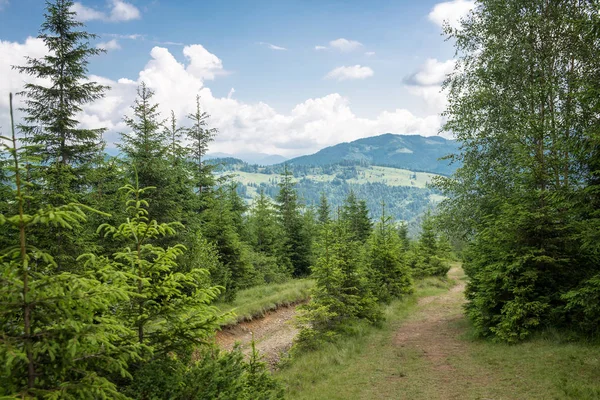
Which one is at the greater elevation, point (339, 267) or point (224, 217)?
point (224, 217)

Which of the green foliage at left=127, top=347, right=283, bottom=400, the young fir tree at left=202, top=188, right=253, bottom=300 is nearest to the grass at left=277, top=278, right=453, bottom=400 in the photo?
the green foliage at left=127, top=347, right=283, bottom=400

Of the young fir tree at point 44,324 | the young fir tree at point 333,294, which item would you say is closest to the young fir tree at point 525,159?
the young fir tree at point 333,294

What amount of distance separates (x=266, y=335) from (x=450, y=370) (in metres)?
9.70

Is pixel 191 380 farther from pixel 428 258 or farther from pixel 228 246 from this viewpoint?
pixel 428 258

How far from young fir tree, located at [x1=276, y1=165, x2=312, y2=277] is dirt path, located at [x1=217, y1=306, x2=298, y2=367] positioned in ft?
49.7

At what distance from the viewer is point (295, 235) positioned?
3653 centimetres

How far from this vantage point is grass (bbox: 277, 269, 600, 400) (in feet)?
26.3

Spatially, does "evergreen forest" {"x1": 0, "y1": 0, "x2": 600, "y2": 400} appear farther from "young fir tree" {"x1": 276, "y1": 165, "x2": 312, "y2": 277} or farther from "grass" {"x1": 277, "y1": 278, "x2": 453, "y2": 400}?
"young fir tree" {"x1": 276, "y1": 165, "x2": 312, "y2": 277}

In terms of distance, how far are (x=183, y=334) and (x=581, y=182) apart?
1146 centimetres

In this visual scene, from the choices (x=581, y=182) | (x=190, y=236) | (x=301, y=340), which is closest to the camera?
(x=581, y=182)

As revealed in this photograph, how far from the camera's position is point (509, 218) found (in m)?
11.2

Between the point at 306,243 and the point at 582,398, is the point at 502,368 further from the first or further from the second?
the point at 306,243

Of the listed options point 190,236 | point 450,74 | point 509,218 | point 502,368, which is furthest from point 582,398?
point 190,236

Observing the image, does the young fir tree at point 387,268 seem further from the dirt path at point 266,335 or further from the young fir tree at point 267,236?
the young fir tree at point 267,236
